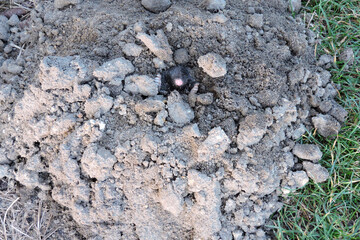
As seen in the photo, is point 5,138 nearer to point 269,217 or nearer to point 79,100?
point 79,100

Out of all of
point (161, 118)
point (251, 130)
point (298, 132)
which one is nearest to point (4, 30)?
point (161, 118)

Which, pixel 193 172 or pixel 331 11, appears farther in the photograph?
pixel 331 11

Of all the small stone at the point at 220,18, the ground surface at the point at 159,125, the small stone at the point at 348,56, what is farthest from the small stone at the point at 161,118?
the small stone at the point at 348,56

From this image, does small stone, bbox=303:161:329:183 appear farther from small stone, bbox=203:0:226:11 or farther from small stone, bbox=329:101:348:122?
small stone, bbox=203:0:226:11

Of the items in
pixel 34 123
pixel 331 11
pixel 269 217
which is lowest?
pixel 269 217

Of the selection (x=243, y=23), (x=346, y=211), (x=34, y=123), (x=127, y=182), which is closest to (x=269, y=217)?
(x=346, y=211)

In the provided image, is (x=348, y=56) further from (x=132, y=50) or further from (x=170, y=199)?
(x=170, y=199)
